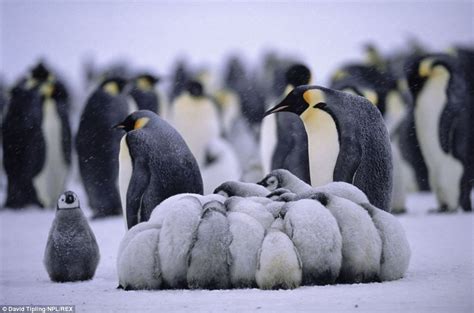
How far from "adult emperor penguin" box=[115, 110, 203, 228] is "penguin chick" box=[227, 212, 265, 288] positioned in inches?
63.9

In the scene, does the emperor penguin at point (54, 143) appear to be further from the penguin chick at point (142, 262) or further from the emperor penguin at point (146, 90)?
the penguin chick at point (142, 262)

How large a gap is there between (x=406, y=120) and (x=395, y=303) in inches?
370

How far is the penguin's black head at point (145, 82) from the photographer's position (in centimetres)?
1385

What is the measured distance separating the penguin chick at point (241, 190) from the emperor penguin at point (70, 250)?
3.16 ft

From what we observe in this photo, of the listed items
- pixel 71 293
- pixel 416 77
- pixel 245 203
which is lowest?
pixel 71 293

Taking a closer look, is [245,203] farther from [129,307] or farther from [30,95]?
[30,95]

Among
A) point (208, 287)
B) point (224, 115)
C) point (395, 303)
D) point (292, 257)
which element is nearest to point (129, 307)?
point (208, 287)

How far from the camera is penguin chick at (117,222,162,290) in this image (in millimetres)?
4996

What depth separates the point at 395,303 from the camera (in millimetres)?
4469

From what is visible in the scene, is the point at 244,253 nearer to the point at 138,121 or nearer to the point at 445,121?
the point at 138,121

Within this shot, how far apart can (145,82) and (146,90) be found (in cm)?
15

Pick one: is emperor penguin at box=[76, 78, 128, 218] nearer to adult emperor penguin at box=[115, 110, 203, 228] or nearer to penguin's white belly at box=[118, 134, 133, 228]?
penguin's white belly at box=[118, 134, 133, 228]

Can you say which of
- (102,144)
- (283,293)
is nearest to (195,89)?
(102,144)

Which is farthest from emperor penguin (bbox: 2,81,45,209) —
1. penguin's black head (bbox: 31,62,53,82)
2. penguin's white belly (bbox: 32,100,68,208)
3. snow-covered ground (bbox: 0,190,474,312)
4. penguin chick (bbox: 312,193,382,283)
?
penguin chick (bbox: 312,193,382,283)
